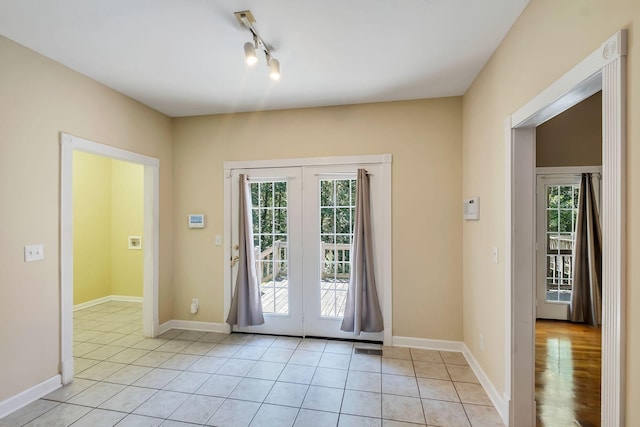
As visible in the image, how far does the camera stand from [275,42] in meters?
2.08

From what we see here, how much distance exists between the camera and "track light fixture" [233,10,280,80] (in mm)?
1779

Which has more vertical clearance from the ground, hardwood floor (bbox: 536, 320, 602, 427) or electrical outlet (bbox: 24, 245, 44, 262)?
electrical outlet (bbox: 24, 245, 44, 262)

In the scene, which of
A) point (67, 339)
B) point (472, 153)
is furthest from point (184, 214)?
point (472, 153)

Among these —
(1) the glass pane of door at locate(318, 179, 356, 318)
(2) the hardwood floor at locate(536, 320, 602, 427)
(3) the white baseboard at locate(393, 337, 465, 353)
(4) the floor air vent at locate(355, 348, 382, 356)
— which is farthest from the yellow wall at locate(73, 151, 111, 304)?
(2) the hardwood floor at locate(536, 320, 602, 427)

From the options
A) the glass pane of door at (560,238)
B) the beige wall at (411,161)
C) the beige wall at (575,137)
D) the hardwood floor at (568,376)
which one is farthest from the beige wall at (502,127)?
the glass pane of door at (560,238)

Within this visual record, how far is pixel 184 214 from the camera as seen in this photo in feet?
11.8

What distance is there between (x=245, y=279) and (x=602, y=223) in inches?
122

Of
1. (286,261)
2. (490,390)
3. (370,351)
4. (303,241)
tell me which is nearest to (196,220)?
(286,261)

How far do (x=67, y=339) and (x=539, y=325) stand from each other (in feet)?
17.4

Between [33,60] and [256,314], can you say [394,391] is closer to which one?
[256,314]

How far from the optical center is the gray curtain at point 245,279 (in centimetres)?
334

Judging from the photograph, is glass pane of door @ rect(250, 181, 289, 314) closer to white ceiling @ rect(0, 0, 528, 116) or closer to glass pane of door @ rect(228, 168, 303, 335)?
glass pane of door @ rect(228, 168, 303, 335)

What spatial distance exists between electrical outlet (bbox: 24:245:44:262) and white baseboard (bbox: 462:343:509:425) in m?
3.60

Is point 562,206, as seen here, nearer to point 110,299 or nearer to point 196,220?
point 196,220
